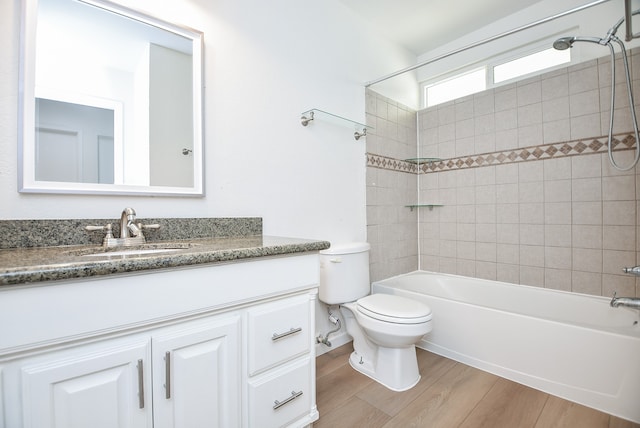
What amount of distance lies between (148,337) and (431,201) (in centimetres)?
252

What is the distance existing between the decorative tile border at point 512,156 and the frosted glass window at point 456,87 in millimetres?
635

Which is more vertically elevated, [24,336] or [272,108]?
[272,108]

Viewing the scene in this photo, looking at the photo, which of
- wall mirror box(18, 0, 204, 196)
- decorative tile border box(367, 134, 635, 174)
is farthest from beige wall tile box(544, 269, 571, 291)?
wall mirror box(18, 0, 204, 196)

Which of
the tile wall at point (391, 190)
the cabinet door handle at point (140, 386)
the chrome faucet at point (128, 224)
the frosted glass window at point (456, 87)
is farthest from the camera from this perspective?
the frosted glass window at point (456, 87)

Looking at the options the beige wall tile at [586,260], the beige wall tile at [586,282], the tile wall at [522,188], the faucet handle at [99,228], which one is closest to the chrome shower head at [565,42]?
the tile wall at [522,188]

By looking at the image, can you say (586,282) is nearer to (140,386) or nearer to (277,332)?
(277,332)

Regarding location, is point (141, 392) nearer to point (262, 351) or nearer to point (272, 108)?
point (262, 351)

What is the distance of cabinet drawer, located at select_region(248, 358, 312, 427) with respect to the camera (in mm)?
1023

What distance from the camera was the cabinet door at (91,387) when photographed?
0.66 m

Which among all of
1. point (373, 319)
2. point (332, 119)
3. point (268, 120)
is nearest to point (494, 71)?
point (332, 119)

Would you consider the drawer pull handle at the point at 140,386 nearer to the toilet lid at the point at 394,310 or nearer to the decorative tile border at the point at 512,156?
the toilet lid at the point at 394,310

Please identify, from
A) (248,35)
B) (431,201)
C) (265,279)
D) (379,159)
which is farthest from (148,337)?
(431,201)

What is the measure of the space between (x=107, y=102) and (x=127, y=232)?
554 millimetres

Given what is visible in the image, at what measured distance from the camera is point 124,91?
124cm
